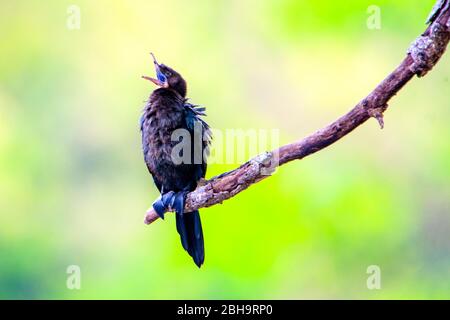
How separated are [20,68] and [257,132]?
10.7ft

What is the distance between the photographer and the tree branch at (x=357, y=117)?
9.07ft

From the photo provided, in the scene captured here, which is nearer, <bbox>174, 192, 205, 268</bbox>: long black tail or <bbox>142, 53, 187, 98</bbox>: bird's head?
<bbox>174, 192, 205, 268</bbox>: long black tail

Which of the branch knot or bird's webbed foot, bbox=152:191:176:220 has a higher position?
the branch knot

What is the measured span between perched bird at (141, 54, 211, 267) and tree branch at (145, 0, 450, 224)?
0.34m

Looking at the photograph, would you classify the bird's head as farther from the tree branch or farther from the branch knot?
the branch knot

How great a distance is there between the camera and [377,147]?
7105mm

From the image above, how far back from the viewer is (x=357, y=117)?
2969mm

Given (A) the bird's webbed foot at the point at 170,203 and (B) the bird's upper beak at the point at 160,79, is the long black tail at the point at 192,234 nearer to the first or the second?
(A) the bird's webbed foot at the point at 170,203

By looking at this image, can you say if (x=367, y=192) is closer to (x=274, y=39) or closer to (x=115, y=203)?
(x=274, y=39)

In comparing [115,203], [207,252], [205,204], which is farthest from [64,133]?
[205,204]

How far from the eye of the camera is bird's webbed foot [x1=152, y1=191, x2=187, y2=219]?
3.74 m

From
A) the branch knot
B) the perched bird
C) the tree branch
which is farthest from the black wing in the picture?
the branch knot

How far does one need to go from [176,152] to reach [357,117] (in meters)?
1.26

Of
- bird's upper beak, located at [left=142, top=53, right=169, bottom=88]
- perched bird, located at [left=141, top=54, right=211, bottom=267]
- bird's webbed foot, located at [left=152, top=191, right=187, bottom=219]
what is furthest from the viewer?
bird's upper beak, located at [left=142, top=53, right=169, bottom=88]
